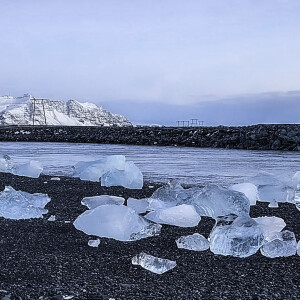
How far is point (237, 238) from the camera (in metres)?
1.99

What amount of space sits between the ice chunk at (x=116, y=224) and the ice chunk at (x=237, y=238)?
1.25ft

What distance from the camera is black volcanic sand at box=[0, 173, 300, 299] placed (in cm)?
149

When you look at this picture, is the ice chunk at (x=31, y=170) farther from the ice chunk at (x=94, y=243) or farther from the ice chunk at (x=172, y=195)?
the ice chunk at (x=94, y=243)

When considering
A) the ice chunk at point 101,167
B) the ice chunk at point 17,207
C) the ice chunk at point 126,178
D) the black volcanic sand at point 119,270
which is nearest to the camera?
the black volcanic sand at point 119,270

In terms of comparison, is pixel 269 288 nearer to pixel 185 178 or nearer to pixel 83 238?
pixel 83 238

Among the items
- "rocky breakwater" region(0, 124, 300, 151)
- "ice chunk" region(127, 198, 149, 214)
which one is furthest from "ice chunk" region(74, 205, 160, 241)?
"rocky breakwater" region(0, 124, 300, 151)

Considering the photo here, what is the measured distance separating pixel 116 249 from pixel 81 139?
18.4m

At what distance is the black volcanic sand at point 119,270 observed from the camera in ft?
4.90

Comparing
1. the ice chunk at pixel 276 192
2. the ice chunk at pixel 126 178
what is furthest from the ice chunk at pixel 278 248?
the ice chunk at pixel 126 178

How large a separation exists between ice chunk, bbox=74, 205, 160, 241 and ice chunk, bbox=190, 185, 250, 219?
22.7 inches

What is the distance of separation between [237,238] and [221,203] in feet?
2.36

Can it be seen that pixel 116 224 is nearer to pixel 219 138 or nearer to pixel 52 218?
pixel 52 218

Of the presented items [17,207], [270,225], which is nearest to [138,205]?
[17,207]

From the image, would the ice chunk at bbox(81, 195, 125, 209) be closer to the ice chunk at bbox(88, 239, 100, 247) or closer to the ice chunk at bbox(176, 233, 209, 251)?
the ice chunk at bbox(88, 239, 100, 247)
